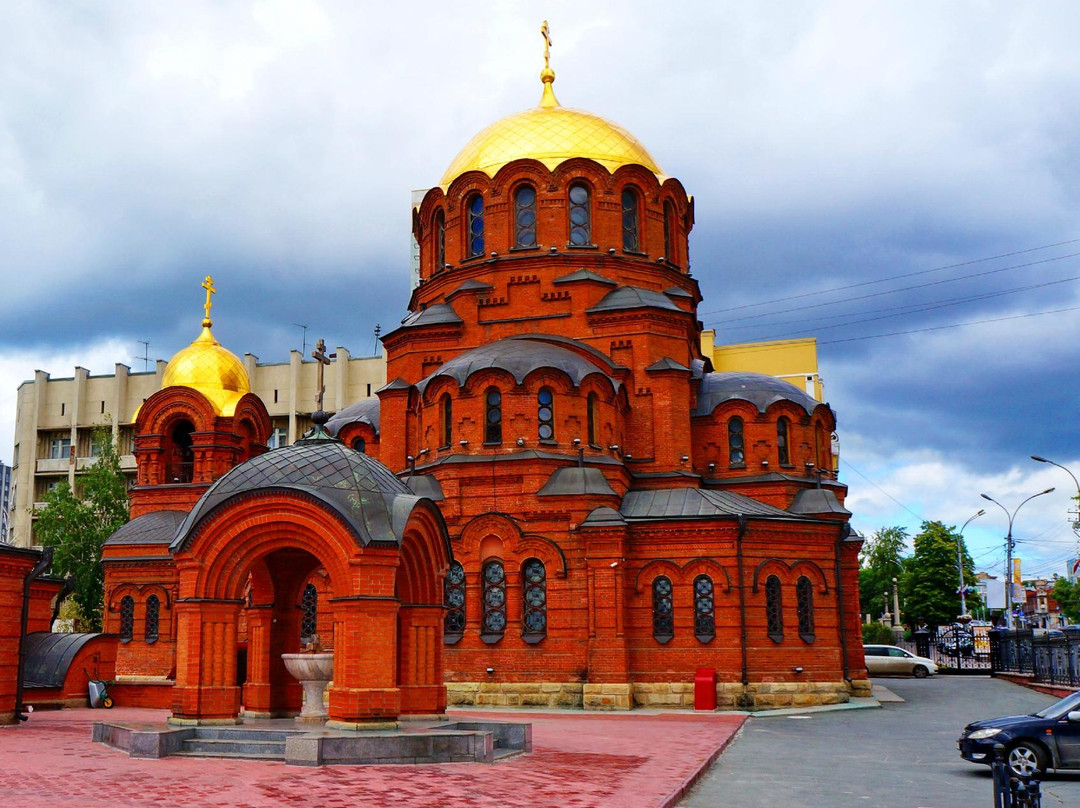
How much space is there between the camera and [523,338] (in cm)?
2848

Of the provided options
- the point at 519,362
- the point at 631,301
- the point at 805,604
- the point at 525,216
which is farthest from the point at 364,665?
the point at 525,216

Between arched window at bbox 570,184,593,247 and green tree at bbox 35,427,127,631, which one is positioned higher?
arched window at bbox 570,184,593,247

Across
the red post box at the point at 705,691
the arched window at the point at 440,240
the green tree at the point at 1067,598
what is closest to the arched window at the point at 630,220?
the arched window at the point at 440,240

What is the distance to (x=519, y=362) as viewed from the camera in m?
26.0

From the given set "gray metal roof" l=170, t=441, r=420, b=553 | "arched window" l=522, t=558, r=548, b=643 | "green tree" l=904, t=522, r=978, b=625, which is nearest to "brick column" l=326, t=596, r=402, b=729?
"gray metal roof" l=170, t=441, r=420, b=553

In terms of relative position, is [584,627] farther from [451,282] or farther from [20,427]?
[20,427]

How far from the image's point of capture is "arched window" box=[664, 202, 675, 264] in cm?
3141

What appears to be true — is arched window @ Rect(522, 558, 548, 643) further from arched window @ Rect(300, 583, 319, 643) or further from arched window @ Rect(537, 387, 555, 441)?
arched window @ Rect(300, 583, 319, 643)

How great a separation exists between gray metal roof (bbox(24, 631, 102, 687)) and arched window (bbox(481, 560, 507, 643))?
9.78 metres

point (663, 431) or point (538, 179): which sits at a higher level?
point (538, 179)

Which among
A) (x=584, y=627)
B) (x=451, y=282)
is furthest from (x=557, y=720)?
(x=451, y=282)

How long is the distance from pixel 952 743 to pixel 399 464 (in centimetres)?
1584

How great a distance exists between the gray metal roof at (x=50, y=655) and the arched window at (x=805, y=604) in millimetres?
16963

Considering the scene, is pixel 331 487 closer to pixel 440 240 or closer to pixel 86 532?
pixel 440 240
